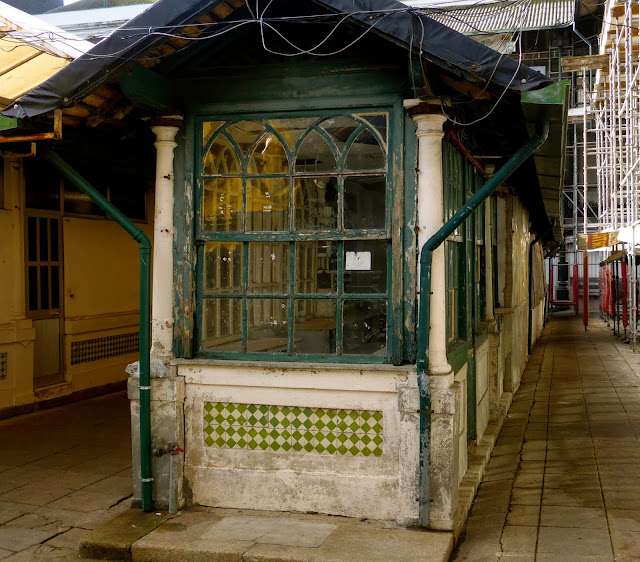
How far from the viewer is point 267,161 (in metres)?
5.69

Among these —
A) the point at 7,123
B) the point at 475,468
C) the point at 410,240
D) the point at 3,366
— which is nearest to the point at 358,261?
the point at 410,240

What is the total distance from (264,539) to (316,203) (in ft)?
8.21

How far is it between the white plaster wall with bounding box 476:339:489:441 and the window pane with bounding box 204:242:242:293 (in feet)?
10.2

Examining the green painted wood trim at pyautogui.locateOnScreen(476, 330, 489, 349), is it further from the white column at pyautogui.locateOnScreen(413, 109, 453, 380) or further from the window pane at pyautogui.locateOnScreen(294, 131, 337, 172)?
the window pane at pyautogui.locateOnScreen(294, 131, 337, 172)

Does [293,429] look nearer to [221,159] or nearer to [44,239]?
[221,159]

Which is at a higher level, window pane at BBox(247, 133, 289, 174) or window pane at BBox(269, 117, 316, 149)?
window pane at BBox(269, 117, 316, 149)

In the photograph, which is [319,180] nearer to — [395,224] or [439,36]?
[395,224]

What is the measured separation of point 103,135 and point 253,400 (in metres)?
2.79

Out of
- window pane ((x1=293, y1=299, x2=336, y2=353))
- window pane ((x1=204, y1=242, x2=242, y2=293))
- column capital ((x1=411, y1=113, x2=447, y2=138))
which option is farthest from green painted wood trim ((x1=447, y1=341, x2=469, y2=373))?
window pane ((x1=204, y1=242, x2=242, y2=293))

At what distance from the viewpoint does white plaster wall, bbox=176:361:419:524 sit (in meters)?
5.20

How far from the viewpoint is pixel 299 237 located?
5.52 meters


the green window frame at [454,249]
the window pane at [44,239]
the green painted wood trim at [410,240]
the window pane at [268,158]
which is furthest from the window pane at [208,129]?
the window pane at [44,239]

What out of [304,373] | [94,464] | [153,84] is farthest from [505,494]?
[153,84]

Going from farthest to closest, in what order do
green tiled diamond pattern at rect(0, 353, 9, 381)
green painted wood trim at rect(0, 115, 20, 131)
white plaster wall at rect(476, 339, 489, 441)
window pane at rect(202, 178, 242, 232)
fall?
green tiled diamond pattern at rect(0, 353, 9, 381)
white plaster wall at rect(476, 339, 489, 441)
window pane at rect(202, 178, 242, 232)
green painted wood trim at rect(0, 115, 20, 131)
